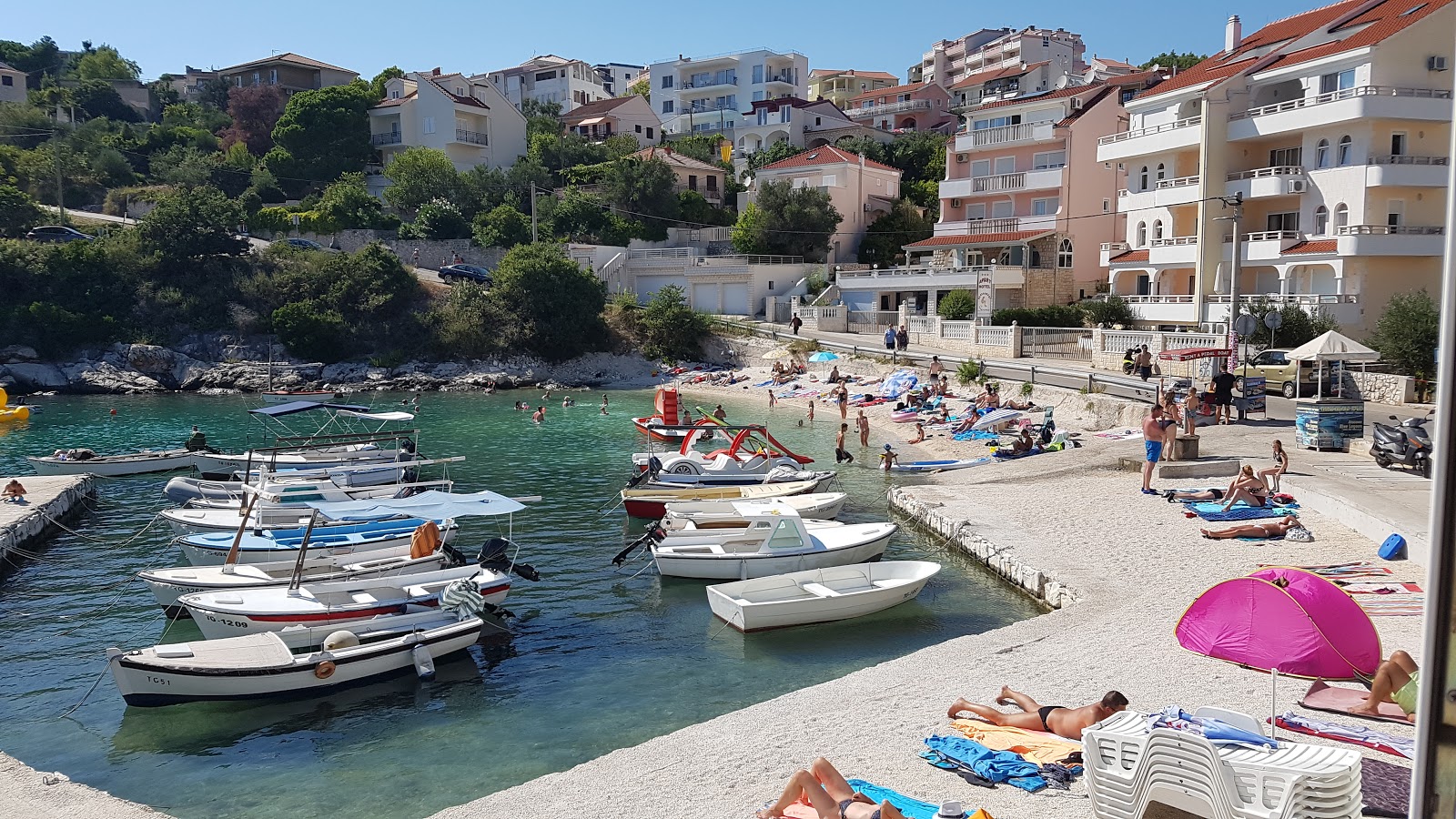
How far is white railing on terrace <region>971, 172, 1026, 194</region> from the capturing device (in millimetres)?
57031

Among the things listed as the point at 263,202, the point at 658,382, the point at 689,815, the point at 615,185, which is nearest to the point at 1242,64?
the point at 658,382

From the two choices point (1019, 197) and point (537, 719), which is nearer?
point (537, 719)

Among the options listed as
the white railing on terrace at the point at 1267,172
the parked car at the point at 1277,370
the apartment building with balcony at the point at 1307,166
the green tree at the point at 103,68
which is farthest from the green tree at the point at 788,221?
the green tree at the point at 103,68

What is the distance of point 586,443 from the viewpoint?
37.2 metres

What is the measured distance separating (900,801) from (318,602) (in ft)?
36.7

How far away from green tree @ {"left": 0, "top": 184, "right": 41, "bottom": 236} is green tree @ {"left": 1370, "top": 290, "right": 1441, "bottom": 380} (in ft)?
252

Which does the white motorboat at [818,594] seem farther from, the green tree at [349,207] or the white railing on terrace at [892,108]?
the white railing on terrace at [892,108]

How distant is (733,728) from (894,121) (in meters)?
95.4

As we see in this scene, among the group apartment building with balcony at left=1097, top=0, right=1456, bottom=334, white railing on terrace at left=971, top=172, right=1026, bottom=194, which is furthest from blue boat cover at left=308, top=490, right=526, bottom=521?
white railing on terrace at left=971, top=172, right=1026, bottom=194

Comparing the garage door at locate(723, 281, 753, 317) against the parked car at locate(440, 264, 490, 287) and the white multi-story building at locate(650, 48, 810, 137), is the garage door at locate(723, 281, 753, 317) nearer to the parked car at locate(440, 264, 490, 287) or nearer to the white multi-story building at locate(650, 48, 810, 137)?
the parked car at locate(440, 264, 490, 287)

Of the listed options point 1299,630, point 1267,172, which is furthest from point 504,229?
point 1299,630

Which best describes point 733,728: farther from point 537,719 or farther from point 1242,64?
point 1242,64

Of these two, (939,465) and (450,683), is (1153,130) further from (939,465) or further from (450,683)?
(450,683)

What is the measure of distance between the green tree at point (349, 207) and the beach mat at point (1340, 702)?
7106cm
